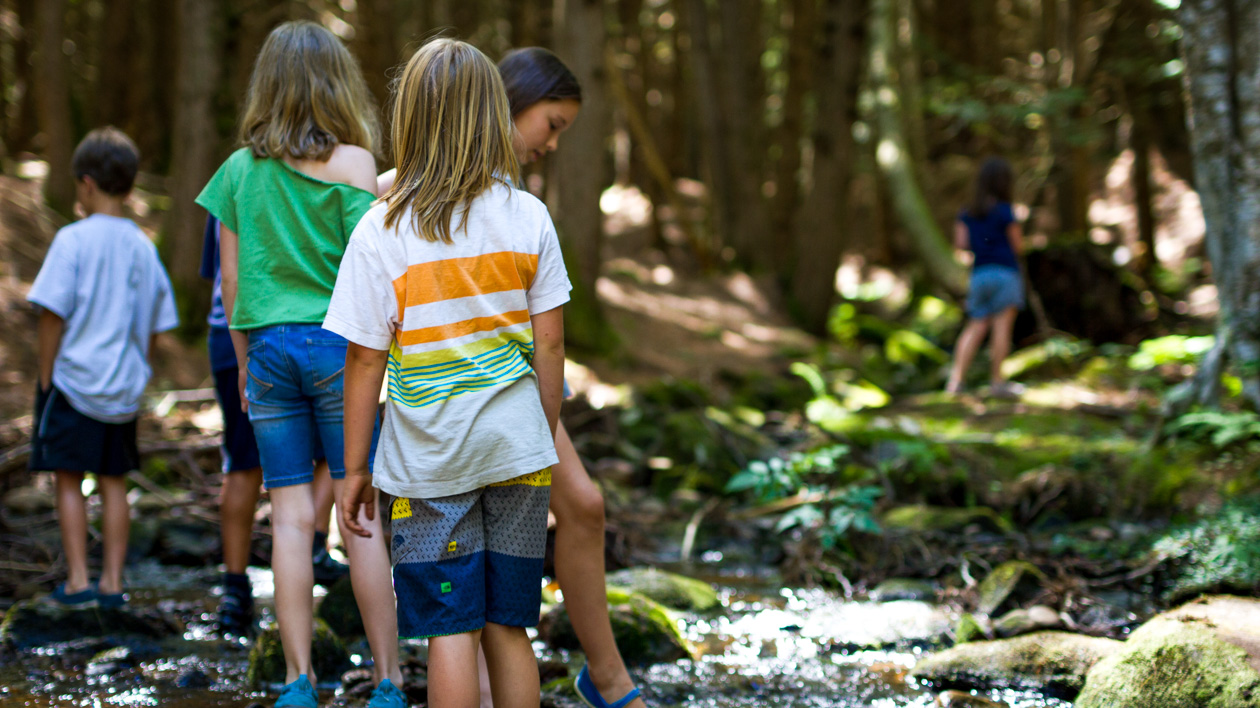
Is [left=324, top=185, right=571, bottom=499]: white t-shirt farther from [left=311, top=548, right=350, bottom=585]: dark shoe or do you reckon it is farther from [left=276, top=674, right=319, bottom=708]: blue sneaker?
[left=311, top=548, right=350, bottom=585]: dark shoe

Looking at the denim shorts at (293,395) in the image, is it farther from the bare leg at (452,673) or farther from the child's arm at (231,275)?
the bare leg at (452,673)

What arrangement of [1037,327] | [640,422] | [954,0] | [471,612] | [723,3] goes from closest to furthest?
[471,612] < [640,422] < [1037,327] < [723,3] < [954,0]

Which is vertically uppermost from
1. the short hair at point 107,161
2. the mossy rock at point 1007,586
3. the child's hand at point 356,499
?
the short hair at point 107,161

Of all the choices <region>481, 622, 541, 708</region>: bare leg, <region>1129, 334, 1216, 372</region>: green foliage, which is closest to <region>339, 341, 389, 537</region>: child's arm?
<region>481, 622, 541, 708</region>: bare leg

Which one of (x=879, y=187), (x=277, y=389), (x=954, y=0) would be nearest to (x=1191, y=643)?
(x=277, y=389)

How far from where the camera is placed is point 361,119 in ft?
10.3

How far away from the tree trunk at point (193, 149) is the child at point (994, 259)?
6873mm

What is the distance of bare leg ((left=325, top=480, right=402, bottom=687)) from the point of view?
9.42 ft

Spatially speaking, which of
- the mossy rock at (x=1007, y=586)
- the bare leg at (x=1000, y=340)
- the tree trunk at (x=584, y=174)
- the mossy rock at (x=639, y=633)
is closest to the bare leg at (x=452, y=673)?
the mossy rock at (x=639, y=633)

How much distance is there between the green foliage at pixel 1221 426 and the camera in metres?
5.09

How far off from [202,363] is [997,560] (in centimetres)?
649

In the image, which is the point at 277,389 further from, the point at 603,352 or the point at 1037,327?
the point at 1037,327

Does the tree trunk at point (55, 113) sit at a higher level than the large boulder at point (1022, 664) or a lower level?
higher

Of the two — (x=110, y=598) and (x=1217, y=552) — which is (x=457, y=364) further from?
(x=1217, y=552)
